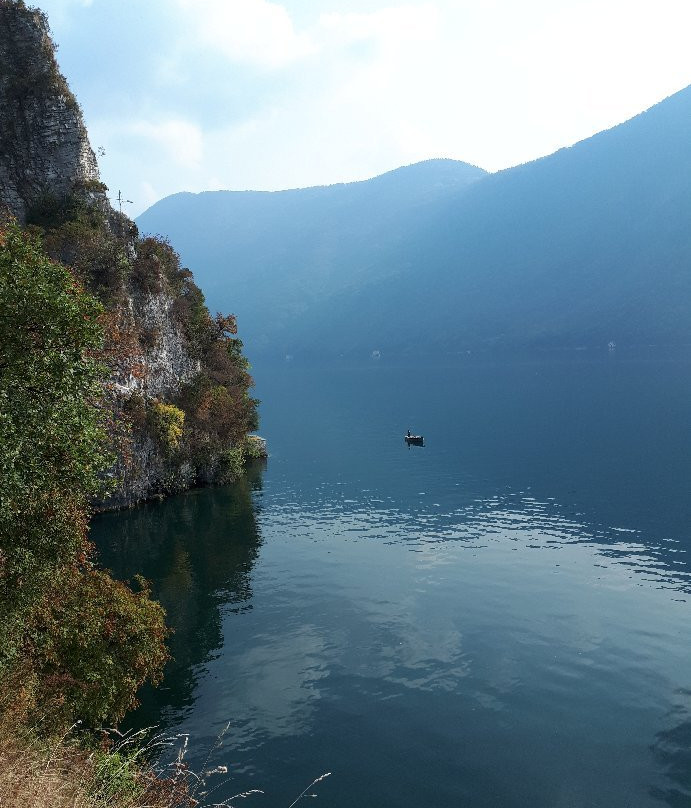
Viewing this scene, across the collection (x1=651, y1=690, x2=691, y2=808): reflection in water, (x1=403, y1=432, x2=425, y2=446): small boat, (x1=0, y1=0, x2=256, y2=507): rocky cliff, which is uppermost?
(x1=0, y1=0, x2=256, y2=507): rocky cliff

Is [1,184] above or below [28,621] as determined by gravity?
above

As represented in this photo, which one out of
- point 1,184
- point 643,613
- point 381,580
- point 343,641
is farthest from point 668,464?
point 1,184

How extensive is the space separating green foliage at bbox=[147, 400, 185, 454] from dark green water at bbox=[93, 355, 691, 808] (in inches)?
269

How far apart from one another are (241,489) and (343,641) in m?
41.3

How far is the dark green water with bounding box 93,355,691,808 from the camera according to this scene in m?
24.0

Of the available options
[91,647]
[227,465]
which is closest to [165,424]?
[227,465]

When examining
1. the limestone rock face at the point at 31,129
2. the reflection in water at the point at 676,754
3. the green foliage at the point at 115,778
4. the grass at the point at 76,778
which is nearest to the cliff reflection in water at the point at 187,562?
the grass at the point at 76,778

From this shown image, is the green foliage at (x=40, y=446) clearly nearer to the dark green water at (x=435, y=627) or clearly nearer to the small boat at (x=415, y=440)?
the dark green water at (x=435, y=627)

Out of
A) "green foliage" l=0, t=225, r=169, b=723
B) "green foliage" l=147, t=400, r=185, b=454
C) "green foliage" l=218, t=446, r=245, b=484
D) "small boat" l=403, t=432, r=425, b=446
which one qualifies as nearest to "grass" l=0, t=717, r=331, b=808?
"green foliage" l=0, t=225, r=169, b=723

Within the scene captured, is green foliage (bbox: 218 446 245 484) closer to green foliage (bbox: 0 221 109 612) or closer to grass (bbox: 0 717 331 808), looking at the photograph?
grass (bbox: 0 717 331 808)

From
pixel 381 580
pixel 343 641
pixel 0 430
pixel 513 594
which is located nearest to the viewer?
pixel 0 430

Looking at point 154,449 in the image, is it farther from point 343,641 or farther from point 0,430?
point 0,430

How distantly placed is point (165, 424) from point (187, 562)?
20372mm

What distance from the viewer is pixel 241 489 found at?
242 ft
